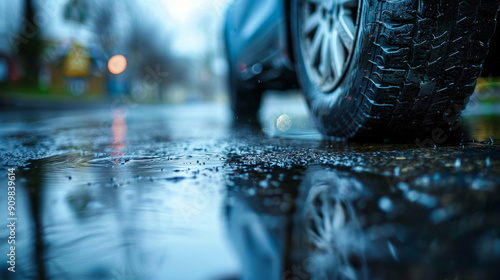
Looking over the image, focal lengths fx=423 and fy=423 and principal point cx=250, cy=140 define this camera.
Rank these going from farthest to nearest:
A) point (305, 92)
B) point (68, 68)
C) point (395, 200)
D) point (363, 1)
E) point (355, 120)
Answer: point (68, 68), point (305, 92), point (355, 120), point (363, 1), point (395, 200)

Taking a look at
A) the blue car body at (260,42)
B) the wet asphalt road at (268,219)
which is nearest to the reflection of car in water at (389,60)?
the wet asphalt road at (268,219)

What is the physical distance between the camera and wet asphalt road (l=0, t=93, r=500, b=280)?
72 centimetres

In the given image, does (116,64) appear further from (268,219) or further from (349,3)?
(268,219)

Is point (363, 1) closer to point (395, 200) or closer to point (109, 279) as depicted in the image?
point (395, 200)

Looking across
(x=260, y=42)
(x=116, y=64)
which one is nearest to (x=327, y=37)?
(x=260, y=42)

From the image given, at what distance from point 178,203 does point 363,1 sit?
4.07ft

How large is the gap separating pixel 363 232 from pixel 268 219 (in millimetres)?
217

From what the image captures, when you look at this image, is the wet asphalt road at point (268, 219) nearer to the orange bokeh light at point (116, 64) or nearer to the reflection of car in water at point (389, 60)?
the reflection of car in water at point (389, 60)

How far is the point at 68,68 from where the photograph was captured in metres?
27.8

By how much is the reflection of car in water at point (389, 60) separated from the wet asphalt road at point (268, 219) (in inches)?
10.5

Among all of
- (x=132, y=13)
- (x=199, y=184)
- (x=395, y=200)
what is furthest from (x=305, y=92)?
(x=132, y=13)

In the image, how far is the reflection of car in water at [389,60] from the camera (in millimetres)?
1635

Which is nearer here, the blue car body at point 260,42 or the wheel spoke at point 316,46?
the wheel spoke at point 316,46

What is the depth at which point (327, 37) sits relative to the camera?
226 centimetres
